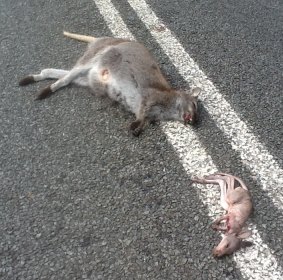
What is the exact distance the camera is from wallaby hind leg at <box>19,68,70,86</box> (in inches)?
157

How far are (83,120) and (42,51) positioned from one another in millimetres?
1131

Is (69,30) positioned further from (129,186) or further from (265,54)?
(129,186)

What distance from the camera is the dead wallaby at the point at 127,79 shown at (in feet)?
12.1

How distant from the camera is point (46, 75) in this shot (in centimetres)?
405

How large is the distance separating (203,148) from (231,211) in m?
0.60

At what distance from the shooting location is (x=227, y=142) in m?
3.28

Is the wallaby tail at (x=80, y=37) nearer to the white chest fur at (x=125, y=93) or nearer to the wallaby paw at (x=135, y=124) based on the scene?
the white chest fur at (x=125, y=93)

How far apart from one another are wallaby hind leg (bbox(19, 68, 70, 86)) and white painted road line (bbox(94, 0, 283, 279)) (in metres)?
0.81

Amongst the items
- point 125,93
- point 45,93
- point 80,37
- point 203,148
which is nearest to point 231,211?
point 203,148

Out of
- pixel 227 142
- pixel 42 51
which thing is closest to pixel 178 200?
pixel 227 142

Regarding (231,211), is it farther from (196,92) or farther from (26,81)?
(26,81)

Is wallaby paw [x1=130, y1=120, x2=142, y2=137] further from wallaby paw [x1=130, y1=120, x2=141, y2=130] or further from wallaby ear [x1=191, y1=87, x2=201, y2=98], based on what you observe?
wallaby ear [x1=191, y1=87, x2=201, y2=98]

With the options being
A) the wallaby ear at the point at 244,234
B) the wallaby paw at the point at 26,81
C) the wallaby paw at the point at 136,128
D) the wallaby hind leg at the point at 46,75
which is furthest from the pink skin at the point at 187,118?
the wallaby paw at the point at 26,81

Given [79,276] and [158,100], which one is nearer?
[79,276]
